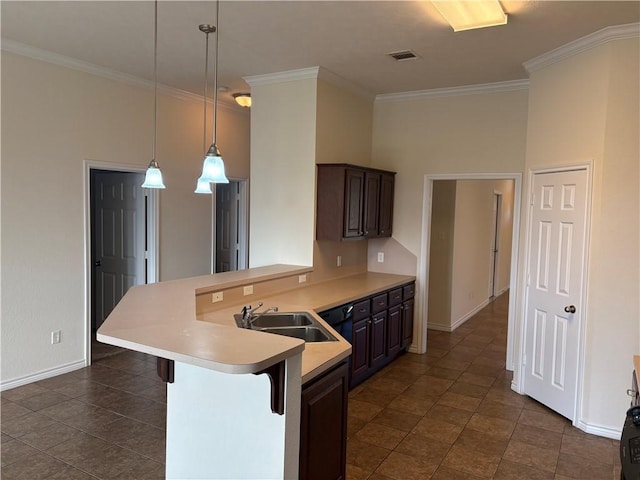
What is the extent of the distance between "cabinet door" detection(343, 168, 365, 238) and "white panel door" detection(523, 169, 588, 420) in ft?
5.44

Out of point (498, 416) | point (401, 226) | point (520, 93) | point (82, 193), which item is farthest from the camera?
point (401, 226)

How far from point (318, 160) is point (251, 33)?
147 cm

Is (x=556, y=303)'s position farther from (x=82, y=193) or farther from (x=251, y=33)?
(x=82, y=193)

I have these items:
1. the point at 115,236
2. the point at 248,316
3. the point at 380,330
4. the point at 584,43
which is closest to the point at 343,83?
the point at 584,43

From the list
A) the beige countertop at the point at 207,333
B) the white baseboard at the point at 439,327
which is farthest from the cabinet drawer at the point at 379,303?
the white baseboard at the point at 439,327

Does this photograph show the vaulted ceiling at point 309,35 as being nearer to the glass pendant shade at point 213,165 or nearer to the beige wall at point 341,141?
the beige wall at point 341,141

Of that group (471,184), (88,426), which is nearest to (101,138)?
(88,426)

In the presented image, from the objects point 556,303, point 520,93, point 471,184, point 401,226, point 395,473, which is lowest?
point 395,473

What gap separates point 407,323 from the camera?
5.39m

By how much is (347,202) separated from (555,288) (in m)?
2.03

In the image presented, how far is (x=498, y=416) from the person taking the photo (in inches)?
153

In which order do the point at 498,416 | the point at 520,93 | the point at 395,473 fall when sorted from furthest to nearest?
the point at 520,93 → the point at 498,416 → the point at 395,473

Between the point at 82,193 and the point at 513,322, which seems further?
the point at 513,322

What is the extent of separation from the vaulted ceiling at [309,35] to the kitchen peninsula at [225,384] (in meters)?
2.08
